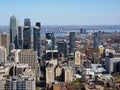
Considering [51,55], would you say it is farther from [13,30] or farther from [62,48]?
[13,30]

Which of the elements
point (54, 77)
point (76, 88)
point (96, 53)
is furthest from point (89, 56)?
point (76, 88)

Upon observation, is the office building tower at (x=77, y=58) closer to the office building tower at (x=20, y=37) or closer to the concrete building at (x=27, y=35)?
the concrete building at (x=27, y=35)

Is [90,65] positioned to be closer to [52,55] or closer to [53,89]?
[52,55]

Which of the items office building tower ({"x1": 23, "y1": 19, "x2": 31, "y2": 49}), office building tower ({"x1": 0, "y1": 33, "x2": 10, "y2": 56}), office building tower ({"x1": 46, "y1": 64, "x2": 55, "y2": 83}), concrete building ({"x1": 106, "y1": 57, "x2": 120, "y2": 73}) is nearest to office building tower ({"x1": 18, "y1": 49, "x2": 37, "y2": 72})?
office building tower ({"x1": 46, "y1": 64, "x2": 55, "y2": 83})

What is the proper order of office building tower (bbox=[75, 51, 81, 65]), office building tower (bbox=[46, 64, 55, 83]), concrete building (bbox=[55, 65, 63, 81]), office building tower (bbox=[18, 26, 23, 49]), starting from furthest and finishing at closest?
office building tower (bbox=[18, 26, 23, 49]), office building tower (bbox=[75, 51, 81, 65]), concrete building (bbox=[55, 65, 63, 81]), office building tower (bbox=[46, 64, 55, 83])

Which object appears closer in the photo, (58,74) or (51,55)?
(58,74)

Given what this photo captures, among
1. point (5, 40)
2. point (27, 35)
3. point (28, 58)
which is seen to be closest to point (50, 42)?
point (27, 35)

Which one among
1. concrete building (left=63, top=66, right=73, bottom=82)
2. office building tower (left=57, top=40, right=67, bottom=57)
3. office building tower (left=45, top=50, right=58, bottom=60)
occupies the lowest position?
concrete building (left=63, top=66, right=73, bottom=82)

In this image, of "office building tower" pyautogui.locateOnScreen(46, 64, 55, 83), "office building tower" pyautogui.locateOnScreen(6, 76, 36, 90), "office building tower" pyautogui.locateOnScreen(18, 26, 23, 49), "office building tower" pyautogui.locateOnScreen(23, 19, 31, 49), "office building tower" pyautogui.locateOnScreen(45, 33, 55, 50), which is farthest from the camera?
"office building tower" pyautogui.locateOnScreen(45, 33, 55, 50)

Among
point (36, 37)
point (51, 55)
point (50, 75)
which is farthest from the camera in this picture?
point (36, 37)

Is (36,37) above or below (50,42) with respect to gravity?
above

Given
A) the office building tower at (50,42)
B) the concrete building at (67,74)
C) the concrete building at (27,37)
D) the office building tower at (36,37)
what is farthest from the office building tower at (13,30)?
the concrete building at (67,74)

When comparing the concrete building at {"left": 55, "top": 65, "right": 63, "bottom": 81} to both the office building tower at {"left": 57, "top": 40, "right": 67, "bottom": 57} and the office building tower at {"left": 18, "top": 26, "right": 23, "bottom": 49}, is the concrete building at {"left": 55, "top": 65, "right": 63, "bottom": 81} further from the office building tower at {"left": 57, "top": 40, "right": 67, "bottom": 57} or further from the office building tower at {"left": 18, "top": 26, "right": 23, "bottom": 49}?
the office building tower at {"left": 18, "top": 26, "right": 23, "bottom": 49}

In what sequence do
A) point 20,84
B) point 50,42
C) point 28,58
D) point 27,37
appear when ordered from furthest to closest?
point 50,42
point 27,37
point 28,58
point 20,84
